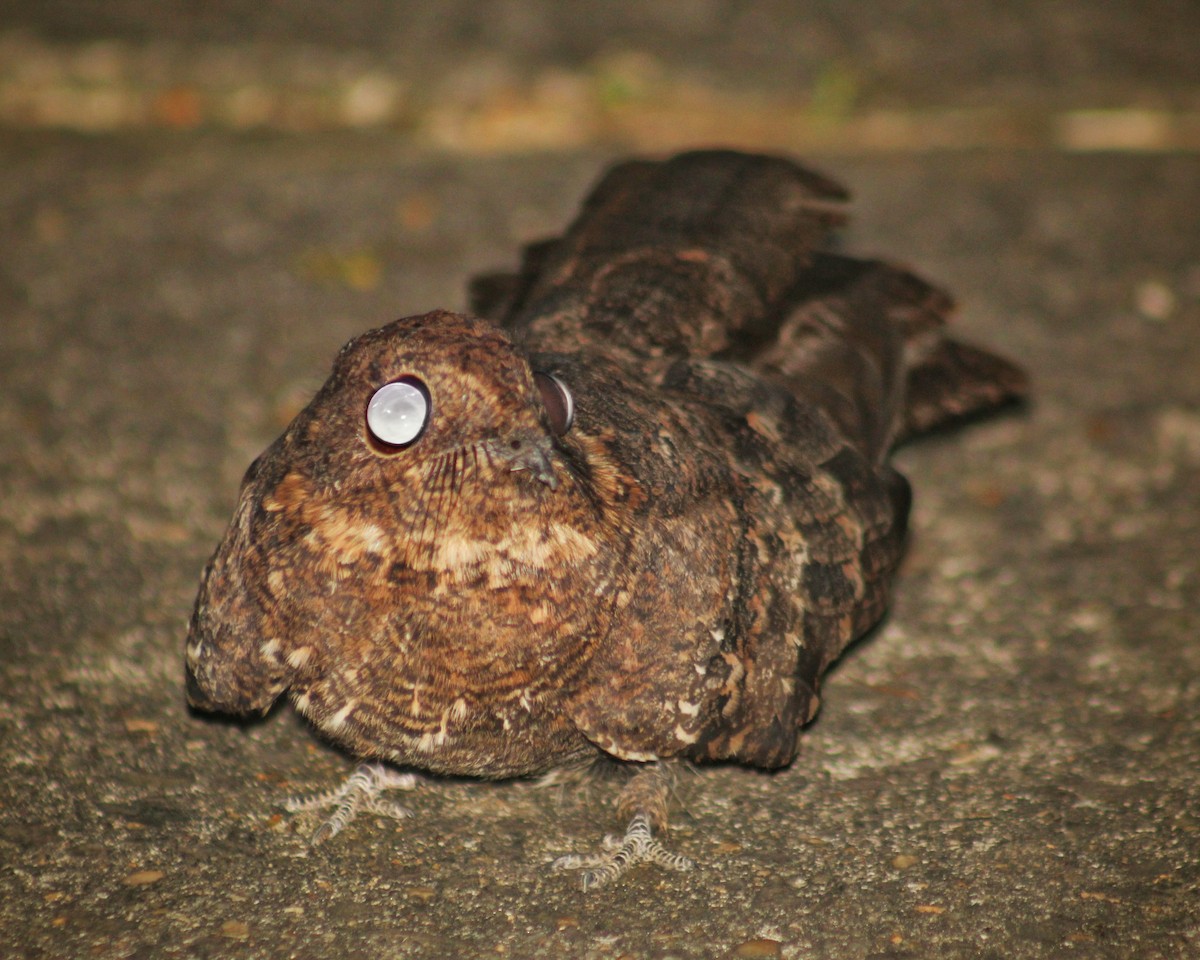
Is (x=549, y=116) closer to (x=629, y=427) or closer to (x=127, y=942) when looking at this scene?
(x=629, y=427)

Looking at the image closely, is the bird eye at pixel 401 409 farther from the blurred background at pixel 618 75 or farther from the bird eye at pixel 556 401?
the blurred background at pixel 618 75

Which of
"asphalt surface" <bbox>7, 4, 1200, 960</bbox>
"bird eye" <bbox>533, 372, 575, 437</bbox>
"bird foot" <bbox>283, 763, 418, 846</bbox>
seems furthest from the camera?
"bird foot" <bbox>283, 763, 418, 846</bbox>

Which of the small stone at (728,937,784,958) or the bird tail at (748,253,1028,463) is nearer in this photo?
the small stone at (728,937,784,958)

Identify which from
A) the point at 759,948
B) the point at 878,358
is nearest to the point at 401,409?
the point at 759,948

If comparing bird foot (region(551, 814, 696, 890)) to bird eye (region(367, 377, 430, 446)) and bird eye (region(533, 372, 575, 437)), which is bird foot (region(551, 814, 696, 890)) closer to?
bird eye (region(533, 372, 575, 437))

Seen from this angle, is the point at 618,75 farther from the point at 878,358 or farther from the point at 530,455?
the point at 530,455

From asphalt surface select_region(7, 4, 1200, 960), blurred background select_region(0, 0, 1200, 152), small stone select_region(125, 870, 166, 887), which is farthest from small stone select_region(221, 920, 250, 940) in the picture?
blurred background select_region(0, 0, 1200, 152)

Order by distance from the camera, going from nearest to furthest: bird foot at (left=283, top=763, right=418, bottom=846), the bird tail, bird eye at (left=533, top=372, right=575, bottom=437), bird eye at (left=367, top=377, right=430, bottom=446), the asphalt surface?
bird eye at (left=367, top=377, right=430, bottom=446) < bird eye at (left=533, top=372, right=575, bottom=437) < the asphalt surface < bird foot at (left=283, top=763, right=418, bottom=846) < the bird tail
